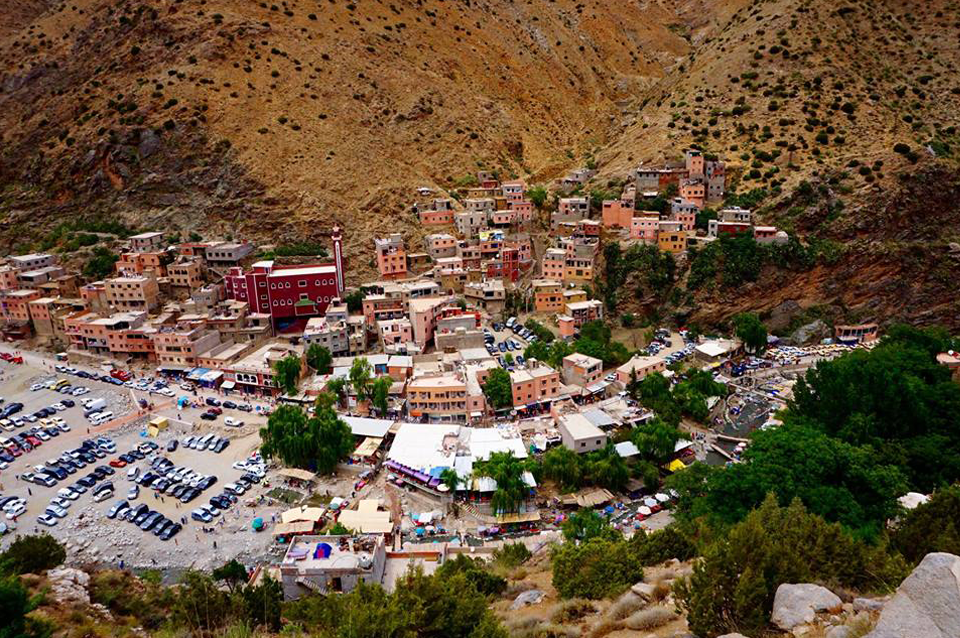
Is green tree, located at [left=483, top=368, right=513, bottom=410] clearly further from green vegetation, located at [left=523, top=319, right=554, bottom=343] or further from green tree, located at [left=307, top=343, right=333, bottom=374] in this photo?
green tree, located at [left=307, top=343, right=333, bottom=374]

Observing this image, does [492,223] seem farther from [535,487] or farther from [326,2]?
[326,2]

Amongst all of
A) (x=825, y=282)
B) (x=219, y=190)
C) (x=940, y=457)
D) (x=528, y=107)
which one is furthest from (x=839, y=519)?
(x=528, y=107)

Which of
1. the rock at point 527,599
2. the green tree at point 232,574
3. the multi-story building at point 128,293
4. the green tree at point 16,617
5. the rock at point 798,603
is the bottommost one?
the green tree at point 232,574

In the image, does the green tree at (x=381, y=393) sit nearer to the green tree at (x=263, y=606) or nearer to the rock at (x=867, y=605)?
the green tree at (x=263, y=606)

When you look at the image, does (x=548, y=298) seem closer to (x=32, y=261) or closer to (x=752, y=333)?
(x=752, y=333)

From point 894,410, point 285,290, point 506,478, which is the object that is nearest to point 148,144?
point 285,290

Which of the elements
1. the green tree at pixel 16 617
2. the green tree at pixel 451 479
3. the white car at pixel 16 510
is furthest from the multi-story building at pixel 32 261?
the green tree at pixel 16 617

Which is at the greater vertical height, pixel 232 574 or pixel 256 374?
pixel 256 374

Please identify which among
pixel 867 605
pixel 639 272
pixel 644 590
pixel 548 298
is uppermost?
pixel 639 272
